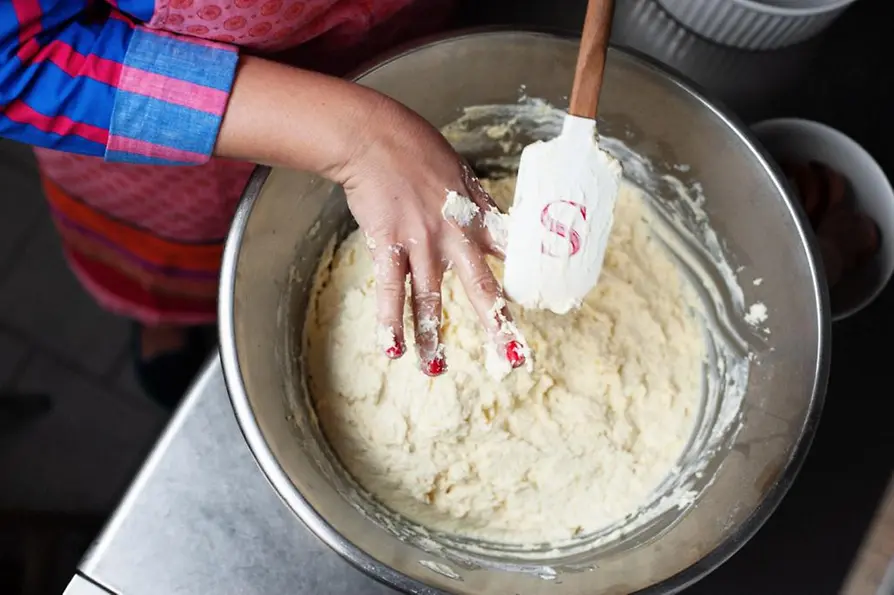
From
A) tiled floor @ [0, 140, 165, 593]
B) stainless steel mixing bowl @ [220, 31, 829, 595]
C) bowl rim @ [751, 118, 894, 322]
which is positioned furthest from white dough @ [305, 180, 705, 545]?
tiled floor @ [0, 140, 165, 593]

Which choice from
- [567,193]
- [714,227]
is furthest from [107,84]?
[714,227]

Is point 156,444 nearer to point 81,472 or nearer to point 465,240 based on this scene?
point 465,240

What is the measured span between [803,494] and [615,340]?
0.32 meters

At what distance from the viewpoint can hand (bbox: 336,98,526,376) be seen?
0.70 meters

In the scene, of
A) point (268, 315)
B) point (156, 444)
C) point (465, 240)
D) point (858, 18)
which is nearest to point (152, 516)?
point (156, 444)

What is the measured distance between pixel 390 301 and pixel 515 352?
0.12m

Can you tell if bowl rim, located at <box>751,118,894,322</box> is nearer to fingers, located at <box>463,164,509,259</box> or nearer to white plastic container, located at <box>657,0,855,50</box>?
white plastic container, located at <box>657,0,855,50</box>

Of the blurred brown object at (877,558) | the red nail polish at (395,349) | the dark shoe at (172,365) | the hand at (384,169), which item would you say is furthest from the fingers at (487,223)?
the dark shoe at (172,365)

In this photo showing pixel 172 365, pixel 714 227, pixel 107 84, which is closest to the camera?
pixel 107 84

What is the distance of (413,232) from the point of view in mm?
706

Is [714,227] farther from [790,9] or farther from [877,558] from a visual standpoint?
[877,558]

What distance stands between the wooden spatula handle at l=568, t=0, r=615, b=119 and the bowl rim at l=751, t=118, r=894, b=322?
34 cm

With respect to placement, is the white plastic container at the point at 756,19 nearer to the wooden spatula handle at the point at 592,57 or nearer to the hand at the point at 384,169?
the wooden spatula handle at the point at 592,57

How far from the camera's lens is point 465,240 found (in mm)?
709
